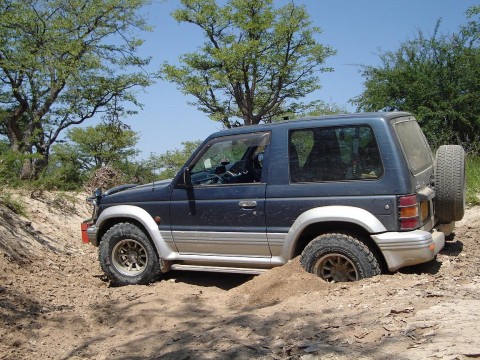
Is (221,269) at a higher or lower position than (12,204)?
lower

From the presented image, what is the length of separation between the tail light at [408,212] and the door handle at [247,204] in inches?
58.4

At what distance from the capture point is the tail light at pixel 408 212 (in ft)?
15.2

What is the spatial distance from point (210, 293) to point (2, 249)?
2.77 metres

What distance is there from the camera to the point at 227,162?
5.85 metres

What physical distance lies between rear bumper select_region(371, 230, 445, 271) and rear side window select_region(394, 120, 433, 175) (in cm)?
63

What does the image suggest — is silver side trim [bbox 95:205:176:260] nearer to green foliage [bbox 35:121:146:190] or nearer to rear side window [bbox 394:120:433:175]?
rear side window [bbox 394:120:433:175]

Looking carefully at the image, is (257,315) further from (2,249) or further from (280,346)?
(2,249)

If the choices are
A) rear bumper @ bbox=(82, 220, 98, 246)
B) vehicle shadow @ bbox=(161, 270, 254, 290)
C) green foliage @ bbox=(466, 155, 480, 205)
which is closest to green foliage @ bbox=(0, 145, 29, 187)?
rear bumper @ bbox=(82, 220, 98, 246)

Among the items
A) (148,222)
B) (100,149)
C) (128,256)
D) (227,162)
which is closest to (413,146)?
(227,162)

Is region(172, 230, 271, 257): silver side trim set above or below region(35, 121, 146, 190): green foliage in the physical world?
below

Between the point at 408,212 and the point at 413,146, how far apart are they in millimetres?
966

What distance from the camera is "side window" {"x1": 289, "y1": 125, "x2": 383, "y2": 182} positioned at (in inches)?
192

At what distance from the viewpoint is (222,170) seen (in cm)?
584

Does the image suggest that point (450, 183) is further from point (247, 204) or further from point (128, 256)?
point (128, 256)
